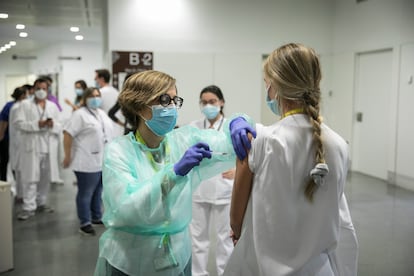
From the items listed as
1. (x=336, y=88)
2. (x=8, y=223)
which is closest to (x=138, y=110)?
(x=8, y=223)

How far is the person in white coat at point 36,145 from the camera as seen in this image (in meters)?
4.74

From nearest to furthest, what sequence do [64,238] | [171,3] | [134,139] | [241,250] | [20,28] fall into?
[241,250], [134,139], [64,238], [171,3], [20,28]

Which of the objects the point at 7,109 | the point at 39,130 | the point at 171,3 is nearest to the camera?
Result: the point at 39,130

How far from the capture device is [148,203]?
4.35 ft

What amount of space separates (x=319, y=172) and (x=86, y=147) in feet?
10.5

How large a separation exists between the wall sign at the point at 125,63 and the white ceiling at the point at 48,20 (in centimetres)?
115

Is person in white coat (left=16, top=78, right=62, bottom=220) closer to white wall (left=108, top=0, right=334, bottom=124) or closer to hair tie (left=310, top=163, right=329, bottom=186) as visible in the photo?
white wall (left=108, top=0, right=334, bottom=124)

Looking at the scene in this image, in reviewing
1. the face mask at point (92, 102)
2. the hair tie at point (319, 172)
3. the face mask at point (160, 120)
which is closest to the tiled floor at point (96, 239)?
the face mask at point (92, 102)

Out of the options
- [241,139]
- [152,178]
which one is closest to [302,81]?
[241,139]

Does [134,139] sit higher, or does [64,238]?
[134,139]

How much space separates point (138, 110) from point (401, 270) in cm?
263

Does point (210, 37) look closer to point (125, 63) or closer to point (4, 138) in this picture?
point (125, 63)

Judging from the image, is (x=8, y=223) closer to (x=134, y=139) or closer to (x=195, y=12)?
(x=134, y=139)

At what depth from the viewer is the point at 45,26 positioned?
9.23m
